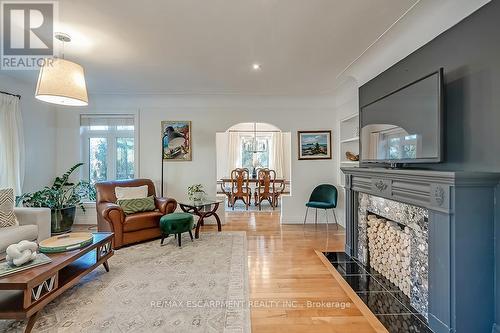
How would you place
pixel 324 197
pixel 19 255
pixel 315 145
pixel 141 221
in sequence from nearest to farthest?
pixel 19 255 < pixel 141 221 < pixel 324 197 < pixel 315 145

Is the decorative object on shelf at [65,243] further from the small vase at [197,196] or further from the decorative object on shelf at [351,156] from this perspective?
the decorative object on shelf at [351,156]

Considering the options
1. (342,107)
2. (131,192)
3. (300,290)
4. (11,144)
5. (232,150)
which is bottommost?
(300,290)

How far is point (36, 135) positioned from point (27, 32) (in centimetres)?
255

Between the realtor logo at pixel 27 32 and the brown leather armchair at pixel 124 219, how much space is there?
6.21 feet

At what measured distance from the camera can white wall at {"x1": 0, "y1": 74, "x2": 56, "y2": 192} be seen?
3893mm

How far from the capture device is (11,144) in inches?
141

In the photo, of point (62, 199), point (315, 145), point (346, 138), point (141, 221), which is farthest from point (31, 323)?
point (346, 138)

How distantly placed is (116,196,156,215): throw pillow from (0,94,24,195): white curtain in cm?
155

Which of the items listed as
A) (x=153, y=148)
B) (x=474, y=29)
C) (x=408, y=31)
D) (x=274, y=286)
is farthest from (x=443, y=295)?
(x=153, y=148)

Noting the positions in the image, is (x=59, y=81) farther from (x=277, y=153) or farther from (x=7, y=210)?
(x=277, y=153)

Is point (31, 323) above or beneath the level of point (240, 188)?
beneath

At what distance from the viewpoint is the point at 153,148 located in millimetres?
4785

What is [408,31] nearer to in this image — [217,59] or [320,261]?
[217,59]

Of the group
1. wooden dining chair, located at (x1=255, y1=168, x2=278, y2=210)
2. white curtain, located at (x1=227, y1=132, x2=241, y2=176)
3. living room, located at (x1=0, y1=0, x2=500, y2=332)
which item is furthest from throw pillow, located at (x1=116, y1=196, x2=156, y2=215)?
white curtain, located at (x1=227, y1=132, x2=241, y2=176)
